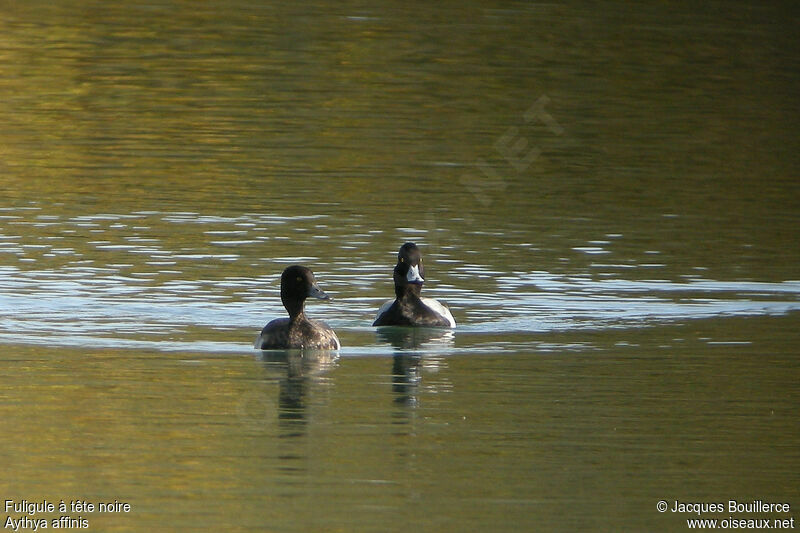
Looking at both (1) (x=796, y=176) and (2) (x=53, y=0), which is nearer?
(1) (x=796, y=176)

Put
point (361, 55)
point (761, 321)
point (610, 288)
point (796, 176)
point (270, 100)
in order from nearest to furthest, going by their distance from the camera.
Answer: point (761, 321)
point (610, 288)
point (796, 176)
point (270, 100)
point (361, 55)

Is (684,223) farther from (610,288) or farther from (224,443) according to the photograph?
(224,443)

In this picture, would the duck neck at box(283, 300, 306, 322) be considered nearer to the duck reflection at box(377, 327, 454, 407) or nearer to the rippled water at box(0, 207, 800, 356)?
the rippled water at box(0, 207, 800, 356)

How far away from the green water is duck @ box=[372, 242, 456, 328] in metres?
0.23

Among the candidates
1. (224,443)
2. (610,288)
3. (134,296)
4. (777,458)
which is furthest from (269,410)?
(610,288)

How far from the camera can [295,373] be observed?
49.7 feet

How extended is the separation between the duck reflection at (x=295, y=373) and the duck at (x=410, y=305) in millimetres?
1641

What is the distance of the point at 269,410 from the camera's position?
1335 centimetres

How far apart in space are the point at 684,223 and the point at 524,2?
2873 cm

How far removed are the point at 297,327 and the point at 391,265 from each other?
4.93 metres

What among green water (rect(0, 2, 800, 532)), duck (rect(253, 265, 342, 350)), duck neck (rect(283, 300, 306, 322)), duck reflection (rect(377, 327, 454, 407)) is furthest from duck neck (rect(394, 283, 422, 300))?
duck neck (rect(283, 300, 306, 322))

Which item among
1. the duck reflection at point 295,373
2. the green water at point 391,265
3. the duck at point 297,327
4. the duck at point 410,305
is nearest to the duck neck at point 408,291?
the duck at point 410,305

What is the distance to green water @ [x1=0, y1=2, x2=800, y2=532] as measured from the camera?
11469mm

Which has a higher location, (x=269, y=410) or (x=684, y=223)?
(x=684, y=223)
